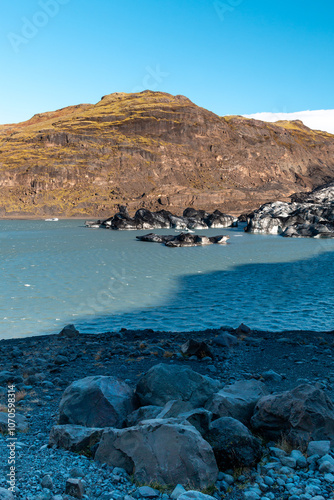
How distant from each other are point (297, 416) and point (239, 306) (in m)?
13.9

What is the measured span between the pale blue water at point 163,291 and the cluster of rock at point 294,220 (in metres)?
25.9

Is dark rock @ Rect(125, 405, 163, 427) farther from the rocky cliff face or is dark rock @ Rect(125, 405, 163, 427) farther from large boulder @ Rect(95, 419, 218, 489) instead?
the rocky cliff face

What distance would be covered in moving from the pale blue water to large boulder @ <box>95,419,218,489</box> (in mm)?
10948

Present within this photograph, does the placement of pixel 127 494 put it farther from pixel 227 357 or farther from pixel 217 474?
pixel 227 357

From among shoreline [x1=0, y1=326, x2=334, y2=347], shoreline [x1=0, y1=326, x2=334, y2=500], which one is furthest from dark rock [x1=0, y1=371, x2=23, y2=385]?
shoreline [x1=0, y1=326, x2=334, y2=347]

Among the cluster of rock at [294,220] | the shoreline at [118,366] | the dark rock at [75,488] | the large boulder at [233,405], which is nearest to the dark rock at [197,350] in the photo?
the shoreline at [118,366]

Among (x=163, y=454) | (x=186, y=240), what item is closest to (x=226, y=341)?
(x=163, y=454)

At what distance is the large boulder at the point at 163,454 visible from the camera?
5496mm

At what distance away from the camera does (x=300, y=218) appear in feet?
244

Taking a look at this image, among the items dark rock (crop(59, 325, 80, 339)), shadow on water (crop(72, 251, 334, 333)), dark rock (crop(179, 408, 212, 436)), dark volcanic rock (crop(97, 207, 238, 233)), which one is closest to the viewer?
dark rock (crop(179, 408, 212, 436))

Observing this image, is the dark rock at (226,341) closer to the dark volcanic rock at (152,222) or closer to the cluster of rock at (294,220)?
the cluster of rock at (294,220)

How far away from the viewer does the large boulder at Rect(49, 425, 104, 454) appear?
249 inches

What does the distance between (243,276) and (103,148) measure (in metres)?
119

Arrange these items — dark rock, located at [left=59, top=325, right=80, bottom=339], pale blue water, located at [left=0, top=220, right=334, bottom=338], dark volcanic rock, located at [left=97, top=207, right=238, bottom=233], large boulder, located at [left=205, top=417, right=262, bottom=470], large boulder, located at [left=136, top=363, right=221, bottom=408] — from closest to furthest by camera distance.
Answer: large boulder, located at [left=205, top=417, right=262, bottom=470] < large boulder, located at [left=136, top=363, right=221, bottom=408] < dark rock, located at [left=59, top=325, right=80, bottom=339] < pale blue water, located at [left=0, top=220, right=334, bottom=338] < dark volcanic rock, located at [left=97, top=207, right=238, bottom=233]
